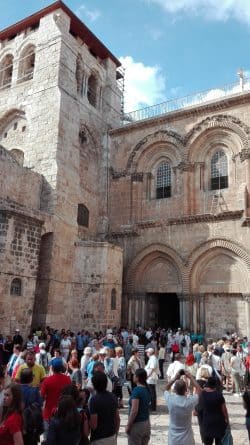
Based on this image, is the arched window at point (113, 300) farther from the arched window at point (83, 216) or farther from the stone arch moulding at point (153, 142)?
the stone arch moulding at point (153, 142)

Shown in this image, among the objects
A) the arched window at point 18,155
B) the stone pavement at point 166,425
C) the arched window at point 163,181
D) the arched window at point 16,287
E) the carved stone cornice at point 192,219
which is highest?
the arched window at point 18,155

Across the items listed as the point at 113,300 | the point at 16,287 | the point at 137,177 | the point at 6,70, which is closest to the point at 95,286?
the point at 113,300

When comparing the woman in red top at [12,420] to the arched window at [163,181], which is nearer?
the woman in red top at [12,420]

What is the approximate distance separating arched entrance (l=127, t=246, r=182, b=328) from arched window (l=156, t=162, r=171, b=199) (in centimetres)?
320

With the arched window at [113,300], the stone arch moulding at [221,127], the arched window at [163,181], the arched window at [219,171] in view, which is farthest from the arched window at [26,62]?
the arched window at [113,300]

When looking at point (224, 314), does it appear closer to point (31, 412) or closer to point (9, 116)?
point (31, 412)

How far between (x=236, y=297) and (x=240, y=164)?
6366 mm

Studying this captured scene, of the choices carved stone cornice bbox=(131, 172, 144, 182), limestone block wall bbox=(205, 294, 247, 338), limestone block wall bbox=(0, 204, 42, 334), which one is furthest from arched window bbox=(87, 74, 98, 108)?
limestone block wall bbox=(205, 294, 247, 338)

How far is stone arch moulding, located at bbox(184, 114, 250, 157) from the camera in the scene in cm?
1884

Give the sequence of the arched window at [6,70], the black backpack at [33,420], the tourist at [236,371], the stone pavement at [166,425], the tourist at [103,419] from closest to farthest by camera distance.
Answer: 1. the tourist at [103,419]
2. the black backpack at [33,420]
3. the stone pavement at [166,425]
4. the tourist at [236,371]
5. the arched window at [6,70]

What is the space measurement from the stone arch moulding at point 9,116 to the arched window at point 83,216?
20.2 ft

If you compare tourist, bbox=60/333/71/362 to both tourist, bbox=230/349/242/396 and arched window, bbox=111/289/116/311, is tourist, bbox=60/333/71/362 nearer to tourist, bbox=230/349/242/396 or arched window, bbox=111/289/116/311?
tourist, bbox=230/349/242/396

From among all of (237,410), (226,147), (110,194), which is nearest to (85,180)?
(110,194)

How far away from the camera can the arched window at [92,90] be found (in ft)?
79.0
